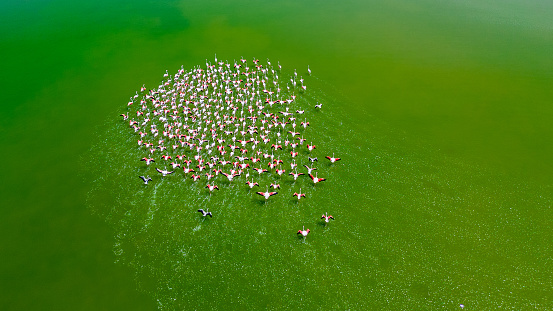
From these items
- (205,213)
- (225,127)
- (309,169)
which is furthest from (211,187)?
(309,169)

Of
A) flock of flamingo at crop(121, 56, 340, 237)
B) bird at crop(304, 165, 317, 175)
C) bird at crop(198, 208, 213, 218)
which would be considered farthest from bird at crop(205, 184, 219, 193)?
bird at crop(304, 165, 317, 175)

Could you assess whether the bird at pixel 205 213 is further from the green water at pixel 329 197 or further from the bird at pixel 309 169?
the bird at pixel 309 169

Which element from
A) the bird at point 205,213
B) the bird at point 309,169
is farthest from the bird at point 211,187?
the bird at point 309,169

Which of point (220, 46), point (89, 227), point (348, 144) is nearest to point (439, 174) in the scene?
point (348, 144)

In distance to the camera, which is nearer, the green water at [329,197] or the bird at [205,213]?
the green water at [329,197]

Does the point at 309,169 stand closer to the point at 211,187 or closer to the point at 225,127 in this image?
the point at 211,187

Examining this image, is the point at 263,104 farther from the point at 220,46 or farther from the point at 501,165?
the point at 501,165
